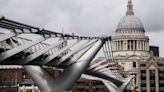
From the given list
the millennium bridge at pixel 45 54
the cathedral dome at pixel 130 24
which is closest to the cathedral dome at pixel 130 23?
the cathedral dome at pixel 130 24

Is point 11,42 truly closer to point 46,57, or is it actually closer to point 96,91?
point 46,57

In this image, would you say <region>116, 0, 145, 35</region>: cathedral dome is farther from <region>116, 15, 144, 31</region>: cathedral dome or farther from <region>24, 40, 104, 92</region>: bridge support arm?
<region>24, 40, 104, 92</region>: bridge support arm

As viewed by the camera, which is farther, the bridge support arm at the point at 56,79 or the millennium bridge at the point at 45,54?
the bridge support arm at the point at 56,79

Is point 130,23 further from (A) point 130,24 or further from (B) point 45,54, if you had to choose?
(B) point 45,54

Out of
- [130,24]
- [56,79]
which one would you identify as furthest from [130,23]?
[56,79]

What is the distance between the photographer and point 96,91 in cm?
14188

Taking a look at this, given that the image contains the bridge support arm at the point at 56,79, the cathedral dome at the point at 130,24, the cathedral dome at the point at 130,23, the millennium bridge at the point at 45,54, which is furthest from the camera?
the cathedral dome at the point at 130,24

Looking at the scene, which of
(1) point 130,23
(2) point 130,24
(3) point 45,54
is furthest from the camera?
(1) point 130,23

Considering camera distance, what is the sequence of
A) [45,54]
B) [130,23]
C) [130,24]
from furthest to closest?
[130,23]
[130,24]
[45,54]

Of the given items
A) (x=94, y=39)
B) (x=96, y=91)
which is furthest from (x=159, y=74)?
(x=94, y=39)

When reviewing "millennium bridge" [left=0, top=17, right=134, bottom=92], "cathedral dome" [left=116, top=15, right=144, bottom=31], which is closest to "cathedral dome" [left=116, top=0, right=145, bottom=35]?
"cathedral dome" [left=116, top=15, right=144, bottom=31]

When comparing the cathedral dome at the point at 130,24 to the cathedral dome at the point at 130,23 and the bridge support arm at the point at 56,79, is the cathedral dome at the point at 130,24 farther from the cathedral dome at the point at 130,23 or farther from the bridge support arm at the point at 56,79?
the bridge support arm at the point at 56,79

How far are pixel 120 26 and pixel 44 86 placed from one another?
5250 inches

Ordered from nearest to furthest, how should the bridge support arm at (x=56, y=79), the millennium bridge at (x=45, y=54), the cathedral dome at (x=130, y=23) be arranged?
1. the millennium bridge at (x=45, y=54)
2. the bridge support arm at (x=56, y=79)
3. the cathedral dome at (x=130, y=23)
